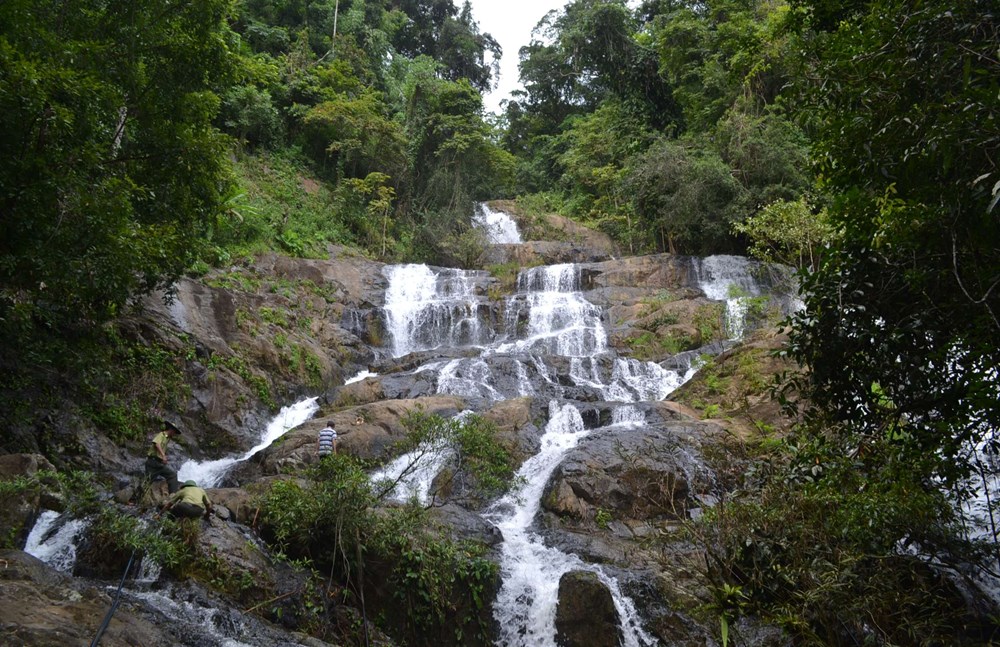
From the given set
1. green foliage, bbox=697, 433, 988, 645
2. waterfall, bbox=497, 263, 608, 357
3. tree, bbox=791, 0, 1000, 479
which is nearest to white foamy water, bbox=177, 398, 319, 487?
waterfall, bbox=497, 263, 608, 357

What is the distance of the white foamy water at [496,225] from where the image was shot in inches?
1140

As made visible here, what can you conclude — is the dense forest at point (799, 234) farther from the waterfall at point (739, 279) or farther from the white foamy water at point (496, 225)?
the white foamy water at point (496, 225)

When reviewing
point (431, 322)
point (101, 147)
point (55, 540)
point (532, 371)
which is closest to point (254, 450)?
point (55, 540)

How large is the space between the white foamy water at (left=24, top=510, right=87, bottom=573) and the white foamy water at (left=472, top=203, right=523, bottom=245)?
73.9 feet

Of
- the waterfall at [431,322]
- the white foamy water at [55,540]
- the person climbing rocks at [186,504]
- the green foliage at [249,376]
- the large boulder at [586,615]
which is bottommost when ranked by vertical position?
the large boulder at [586,615]

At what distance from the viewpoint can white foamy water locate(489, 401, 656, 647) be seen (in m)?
7.88

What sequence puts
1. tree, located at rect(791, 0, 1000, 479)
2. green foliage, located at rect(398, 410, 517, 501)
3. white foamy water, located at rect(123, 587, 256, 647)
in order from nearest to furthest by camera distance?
tree, located at rect(791, 0, 1000, 479) → white foamy water, located at rect(123, 587, 256, 647) → green foliage, located at rect(398, 410, 517, 501)

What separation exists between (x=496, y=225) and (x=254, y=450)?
19053 millimetres

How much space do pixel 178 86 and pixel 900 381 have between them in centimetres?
1091

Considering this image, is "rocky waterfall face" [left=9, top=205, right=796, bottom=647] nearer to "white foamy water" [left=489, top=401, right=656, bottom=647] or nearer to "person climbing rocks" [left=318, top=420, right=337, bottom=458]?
"white foamy water" [left=489, top=401, right=656, bottom=647]

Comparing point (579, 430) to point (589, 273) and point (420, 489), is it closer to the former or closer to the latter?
point (420, 489)

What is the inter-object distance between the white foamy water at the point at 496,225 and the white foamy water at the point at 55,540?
73.9 ft

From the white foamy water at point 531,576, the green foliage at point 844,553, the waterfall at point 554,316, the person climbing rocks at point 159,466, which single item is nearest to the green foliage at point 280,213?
the waterfall at point 554,316

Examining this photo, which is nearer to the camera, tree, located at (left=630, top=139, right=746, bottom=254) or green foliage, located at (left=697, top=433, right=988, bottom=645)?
green foliage, located at (left=697, top=433, right=988, bottom=645)
